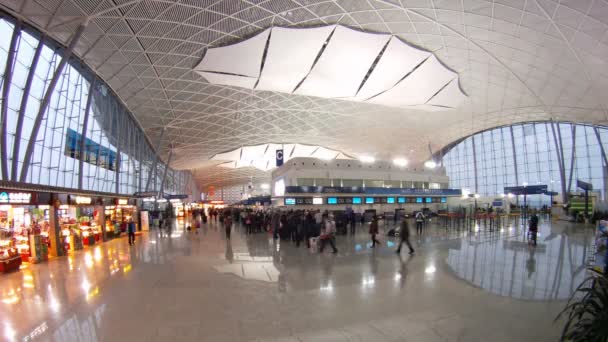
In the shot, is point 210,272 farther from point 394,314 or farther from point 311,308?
point 394,314

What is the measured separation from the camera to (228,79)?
2489 centimetres

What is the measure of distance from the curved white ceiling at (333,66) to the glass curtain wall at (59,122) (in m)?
9.43

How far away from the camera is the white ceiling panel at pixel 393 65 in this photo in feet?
70.7

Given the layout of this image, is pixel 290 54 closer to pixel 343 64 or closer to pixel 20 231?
pixel 343 64

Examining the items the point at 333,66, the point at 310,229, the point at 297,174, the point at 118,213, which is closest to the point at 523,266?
the point at 310,229

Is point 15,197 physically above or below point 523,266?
above

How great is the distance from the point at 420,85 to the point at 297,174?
13.1 metres

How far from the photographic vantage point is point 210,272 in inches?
361

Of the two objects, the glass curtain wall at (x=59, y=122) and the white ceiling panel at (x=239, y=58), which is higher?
the white ceiling panel at (x=239, y=58)

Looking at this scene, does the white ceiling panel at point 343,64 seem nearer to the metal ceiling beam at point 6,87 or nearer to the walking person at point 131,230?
the walking person at point 131,230

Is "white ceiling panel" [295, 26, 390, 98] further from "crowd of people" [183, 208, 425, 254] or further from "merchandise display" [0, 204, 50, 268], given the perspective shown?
"merchandise display" [0, 204, 50, 268]

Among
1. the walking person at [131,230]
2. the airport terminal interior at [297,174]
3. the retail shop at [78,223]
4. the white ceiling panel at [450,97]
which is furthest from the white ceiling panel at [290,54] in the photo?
the retail shop at [78,223]

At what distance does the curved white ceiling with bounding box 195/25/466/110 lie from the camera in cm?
2019

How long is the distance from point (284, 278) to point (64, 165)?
22.3 metres
